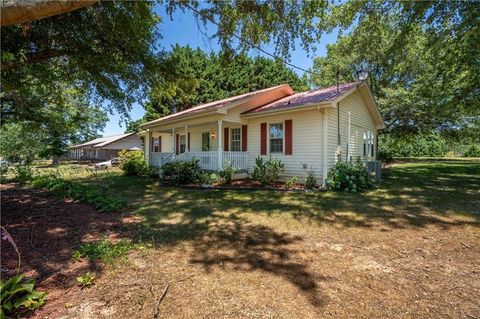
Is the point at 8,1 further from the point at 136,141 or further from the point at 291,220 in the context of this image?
the point at 136,141

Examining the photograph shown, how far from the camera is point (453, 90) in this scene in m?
13.2

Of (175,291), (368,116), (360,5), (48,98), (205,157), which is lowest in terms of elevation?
(175,291)

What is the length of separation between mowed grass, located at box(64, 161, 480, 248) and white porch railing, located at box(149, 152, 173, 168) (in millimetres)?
5293

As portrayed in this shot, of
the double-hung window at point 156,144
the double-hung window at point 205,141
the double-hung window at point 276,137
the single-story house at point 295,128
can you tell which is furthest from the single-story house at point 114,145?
the double-hung window at point 276,137

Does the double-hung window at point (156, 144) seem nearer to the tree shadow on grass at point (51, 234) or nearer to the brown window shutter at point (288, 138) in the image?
the brown window shutter at point (288, 138)

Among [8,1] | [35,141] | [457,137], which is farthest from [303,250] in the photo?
[35,141]

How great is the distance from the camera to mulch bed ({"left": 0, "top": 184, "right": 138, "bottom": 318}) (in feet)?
10.1

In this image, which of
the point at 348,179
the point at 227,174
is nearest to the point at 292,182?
the point at 348,179

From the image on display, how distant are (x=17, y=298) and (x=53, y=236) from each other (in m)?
2.26

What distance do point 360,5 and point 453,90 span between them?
24.0 feet

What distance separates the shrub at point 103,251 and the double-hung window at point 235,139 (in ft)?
31.9

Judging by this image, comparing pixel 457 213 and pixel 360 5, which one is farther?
pixel 360 5

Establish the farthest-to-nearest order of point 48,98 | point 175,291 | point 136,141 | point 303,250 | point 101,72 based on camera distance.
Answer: point 136,141, point 48,98, point 101,72, point 303,250, point 175,291

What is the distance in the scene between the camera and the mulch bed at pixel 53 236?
3088 millimetres
